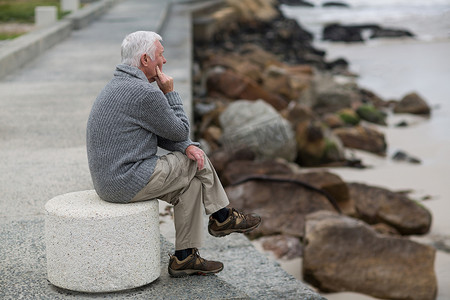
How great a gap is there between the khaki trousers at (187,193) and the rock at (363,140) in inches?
350

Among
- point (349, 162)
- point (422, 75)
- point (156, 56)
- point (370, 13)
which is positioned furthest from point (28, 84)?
point (370, 13)

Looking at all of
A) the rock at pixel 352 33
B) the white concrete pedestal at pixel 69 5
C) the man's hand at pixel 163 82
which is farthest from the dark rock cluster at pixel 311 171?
the rock at pixel 352 33

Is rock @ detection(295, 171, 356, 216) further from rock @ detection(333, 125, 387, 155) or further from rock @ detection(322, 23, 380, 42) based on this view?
rock @ detection(322, 23, 380, 42)

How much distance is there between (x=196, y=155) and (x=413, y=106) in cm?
1324

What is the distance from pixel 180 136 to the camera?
394cm

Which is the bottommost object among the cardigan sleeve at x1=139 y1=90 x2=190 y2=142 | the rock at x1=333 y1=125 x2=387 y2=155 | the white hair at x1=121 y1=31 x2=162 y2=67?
the rock at x1=333 y1=125 x2=387 y2=155

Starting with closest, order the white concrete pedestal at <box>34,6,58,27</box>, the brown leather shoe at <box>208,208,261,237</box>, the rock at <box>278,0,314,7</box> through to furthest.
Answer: the brown leather shoe at <box>208,208,261,237</box> < the white concrete pedestal at <box>34,6,58,27</box> < the rock at <box>278,0,314,7</box>

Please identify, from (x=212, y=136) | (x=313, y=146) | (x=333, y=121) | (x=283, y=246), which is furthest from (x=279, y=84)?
(x=283, y=246)

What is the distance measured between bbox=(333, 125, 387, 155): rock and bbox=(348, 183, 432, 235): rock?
430 cm

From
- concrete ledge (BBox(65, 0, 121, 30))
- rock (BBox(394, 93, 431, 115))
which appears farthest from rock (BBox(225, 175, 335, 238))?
rock (BBox(394, 93, 431, 115))

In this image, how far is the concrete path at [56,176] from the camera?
3.94 meters

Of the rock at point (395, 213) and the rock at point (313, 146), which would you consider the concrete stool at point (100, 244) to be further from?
the rock at point (313, 146)

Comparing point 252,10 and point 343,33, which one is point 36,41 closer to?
point 252,10

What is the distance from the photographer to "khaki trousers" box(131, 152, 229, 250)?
3881 mm
